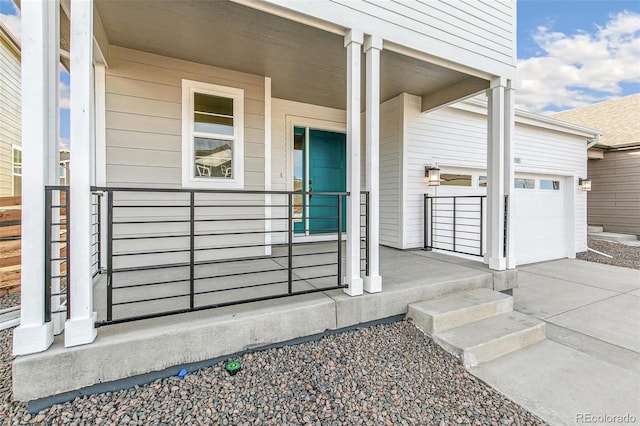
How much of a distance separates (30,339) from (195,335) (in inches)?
32.0

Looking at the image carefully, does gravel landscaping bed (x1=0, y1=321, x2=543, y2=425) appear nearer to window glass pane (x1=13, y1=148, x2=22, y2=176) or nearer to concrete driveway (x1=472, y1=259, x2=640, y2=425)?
concrete driveway (x1=472, y1=259, x2=640, y2=425)

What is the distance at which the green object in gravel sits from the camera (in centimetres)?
186

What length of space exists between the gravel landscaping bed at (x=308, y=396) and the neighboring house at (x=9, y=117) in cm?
358

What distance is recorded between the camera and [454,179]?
546 cm

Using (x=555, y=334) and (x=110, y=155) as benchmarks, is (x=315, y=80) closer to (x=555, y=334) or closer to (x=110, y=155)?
(x=110, y=155)

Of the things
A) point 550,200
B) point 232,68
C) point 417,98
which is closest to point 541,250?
point 550,200

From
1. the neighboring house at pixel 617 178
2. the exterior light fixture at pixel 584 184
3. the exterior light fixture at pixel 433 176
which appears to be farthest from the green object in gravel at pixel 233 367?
the neighboring house at pixel 617 178

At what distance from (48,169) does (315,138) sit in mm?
3891

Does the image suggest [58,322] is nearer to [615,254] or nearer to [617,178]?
[615,254]

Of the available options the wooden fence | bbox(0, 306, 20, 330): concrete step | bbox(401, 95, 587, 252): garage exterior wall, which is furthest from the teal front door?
the wooden fence

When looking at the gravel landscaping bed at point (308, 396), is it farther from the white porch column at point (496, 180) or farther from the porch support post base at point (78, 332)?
the white porch column at point (496, 180)

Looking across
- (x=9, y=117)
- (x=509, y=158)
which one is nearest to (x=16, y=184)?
(x=9, y=117)

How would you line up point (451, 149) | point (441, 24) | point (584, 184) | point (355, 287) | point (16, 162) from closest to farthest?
1. point (355, 287)
2. point (441, 24)
3. point (16, 162)
4. point (451, 149)
5. point (584, 184)

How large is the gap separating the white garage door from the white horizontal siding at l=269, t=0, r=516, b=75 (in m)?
3.32
